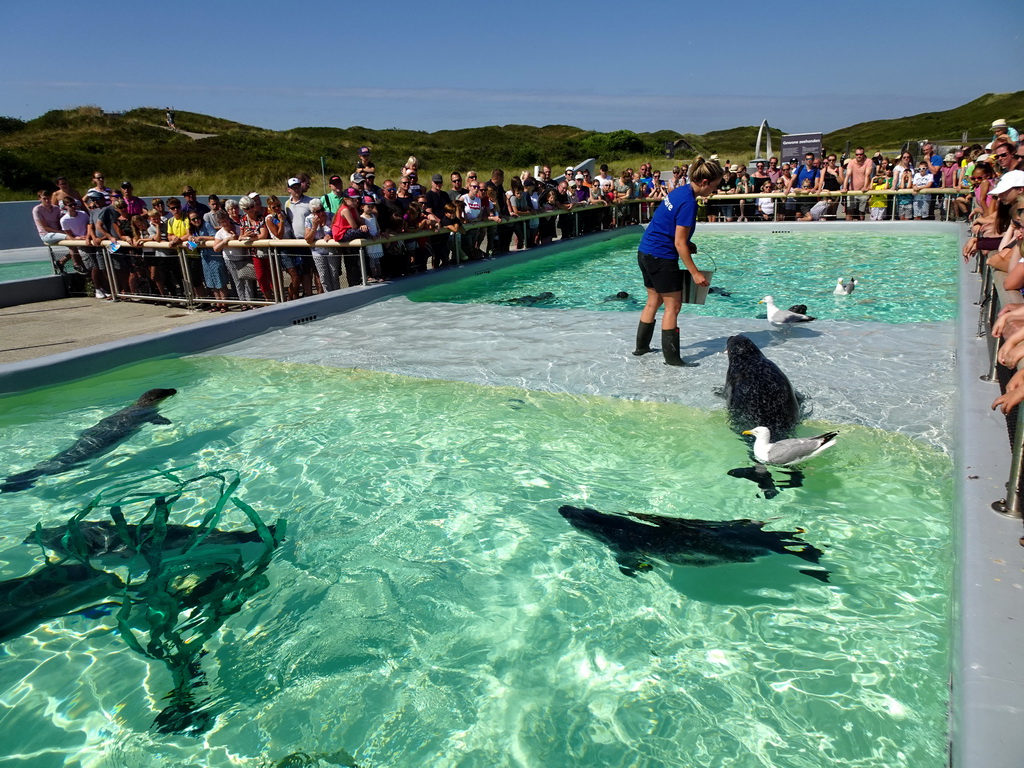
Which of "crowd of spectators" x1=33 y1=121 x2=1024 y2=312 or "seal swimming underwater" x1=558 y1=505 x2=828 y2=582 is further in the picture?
"crowd of spectators" x1=33 y1=121 x2=1024 y2=312

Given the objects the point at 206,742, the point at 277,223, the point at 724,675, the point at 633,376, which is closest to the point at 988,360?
the point at 633,376

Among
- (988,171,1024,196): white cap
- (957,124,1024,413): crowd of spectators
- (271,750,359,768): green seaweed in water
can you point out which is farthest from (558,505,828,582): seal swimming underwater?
(988,171,1024,196): white cap

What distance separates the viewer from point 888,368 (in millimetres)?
6578

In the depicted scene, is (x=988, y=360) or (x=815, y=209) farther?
(x=815, y=209)

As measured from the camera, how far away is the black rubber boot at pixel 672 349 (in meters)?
6.92

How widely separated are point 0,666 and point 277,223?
8506 millimetres

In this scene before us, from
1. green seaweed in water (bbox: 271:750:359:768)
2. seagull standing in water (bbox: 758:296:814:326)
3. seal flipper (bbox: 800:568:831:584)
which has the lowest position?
green seaweed in water (bbox: 271:750:359:768)

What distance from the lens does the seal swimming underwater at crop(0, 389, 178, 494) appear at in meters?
5.36

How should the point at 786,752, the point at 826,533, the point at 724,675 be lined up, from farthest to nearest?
the point at 826,533 < the point at 724,675 < the point at 786,752

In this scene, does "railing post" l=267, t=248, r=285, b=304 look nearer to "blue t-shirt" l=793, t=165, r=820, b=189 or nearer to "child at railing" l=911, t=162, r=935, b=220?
"blue t-shirt" l=793, t=165, r=820, b=189

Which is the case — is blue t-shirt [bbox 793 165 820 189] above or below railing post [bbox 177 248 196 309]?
above

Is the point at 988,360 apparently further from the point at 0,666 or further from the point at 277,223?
the point at 277,223

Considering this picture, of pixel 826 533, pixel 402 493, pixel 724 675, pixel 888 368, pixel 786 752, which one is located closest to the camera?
pixel 786 752

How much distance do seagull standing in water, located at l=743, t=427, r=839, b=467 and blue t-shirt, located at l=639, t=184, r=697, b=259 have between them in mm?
2447
